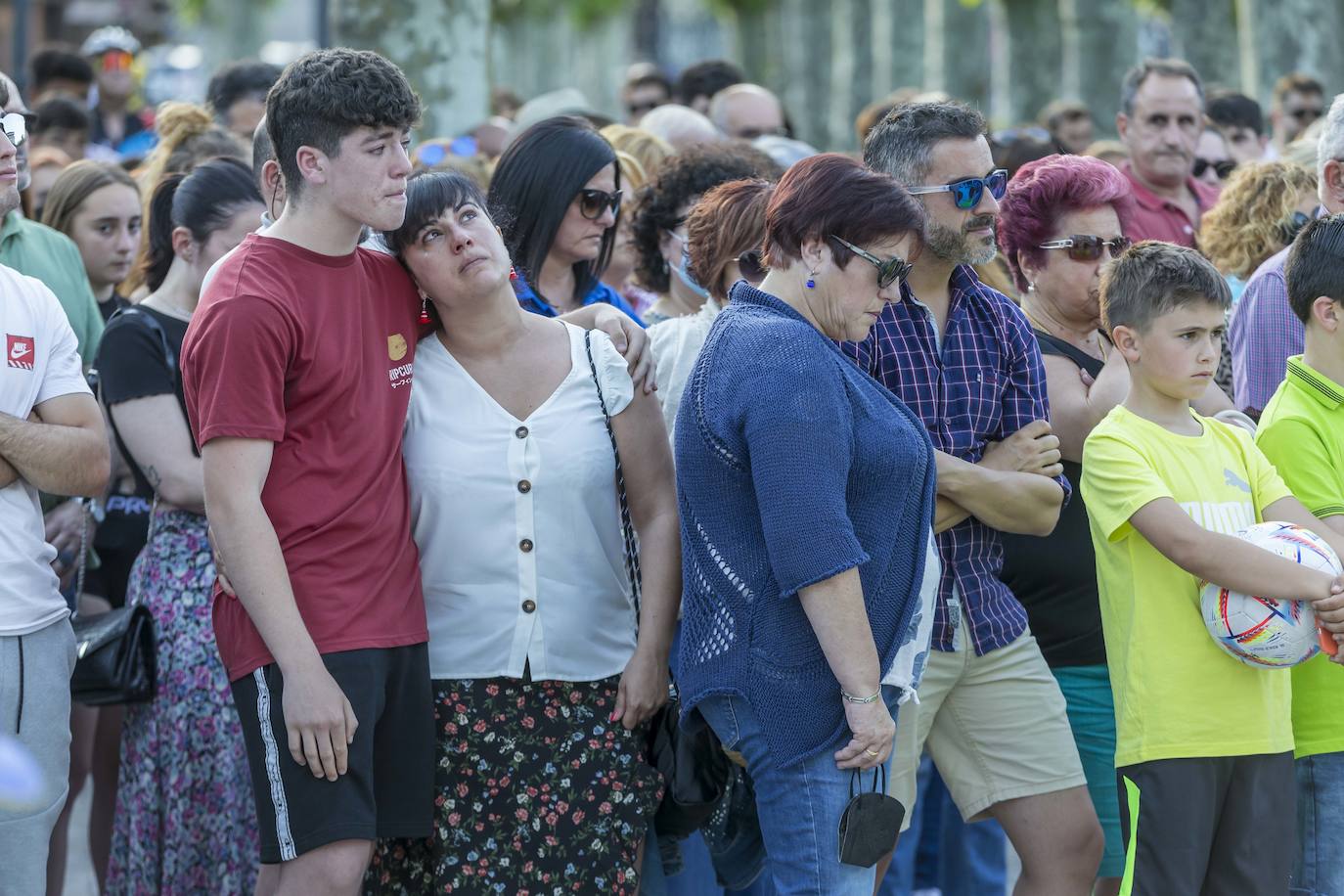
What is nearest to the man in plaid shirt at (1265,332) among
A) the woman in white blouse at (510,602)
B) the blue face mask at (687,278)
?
the blue face mask at (687,278)

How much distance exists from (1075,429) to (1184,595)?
69 centimetres

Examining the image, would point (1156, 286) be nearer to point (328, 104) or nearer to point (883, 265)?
point (883, 265)

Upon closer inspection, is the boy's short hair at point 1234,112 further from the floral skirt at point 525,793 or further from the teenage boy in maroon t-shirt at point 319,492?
the teenage boy in maroon t-shirt at point 319,492

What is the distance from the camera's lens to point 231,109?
7965 millimetres

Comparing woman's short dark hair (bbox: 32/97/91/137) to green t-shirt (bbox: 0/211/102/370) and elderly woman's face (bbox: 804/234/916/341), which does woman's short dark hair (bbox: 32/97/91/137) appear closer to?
green t-shirt (bbox: 0/211/102/370)

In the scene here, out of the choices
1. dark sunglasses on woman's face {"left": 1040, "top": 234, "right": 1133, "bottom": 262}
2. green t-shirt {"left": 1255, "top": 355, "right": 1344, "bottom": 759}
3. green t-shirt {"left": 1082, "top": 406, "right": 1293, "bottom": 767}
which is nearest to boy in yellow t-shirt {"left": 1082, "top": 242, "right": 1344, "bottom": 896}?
green t-shirt {"left": 1082, "top": 406, "right": 1293, "bottom": 767}

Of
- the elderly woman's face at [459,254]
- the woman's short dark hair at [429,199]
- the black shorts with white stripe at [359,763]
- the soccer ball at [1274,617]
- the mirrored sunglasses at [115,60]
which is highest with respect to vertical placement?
the mirrored sunglasses at [115,60]

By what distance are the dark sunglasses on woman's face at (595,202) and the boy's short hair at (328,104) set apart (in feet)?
3.52

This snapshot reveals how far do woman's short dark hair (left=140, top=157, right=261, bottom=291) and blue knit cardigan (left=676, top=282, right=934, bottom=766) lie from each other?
1.78 m

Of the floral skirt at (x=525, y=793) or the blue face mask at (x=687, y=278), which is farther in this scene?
the blue face mask at (x=687, y=278)

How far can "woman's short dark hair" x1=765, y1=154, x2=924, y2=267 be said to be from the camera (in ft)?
12.2

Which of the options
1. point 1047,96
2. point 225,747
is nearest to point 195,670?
point 225,747

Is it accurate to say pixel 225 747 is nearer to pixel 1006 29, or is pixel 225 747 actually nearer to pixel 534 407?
pixel 534 407

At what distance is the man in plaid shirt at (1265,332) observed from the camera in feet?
16.0
